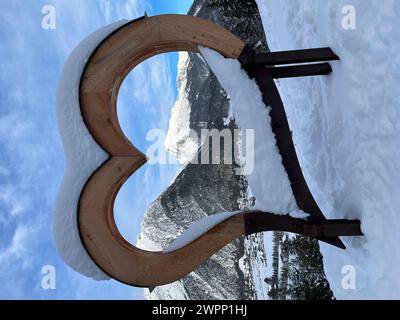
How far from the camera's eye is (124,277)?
9.36ft

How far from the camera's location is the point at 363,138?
2822 mm

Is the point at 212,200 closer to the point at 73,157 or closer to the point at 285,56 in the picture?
the point at 285,56

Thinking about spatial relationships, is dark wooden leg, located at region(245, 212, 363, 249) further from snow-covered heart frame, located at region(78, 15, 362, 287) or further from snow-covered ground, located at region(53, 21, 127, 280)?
snow-covered ground, located at region(53, 21, 127, 280)

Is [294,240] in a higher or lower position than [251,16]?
lower

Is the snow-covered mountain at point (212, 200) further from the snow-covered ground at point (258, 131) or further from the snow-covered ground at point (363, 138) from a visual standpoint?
the snow-covered ground at point (258, 131)

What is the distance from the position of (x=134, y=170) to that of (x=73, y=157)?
490mm

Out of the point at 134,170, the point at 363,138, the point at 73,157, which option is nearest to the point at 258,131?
the point at 363,138

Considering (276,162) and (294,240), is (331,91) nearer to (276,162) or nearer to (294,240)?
(276,162)

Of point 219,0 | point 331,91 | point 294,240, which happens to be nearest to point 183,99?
point 219,0

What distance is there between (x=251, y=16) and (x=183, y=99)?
14896 mm

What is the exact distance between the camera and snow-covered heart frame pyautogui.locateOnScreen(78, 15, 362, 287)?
9.14ft

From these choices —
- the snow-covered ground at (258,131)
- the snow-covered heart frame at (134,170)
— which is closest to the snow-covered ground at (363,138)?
the snow-covered heart frame at (134,170)
